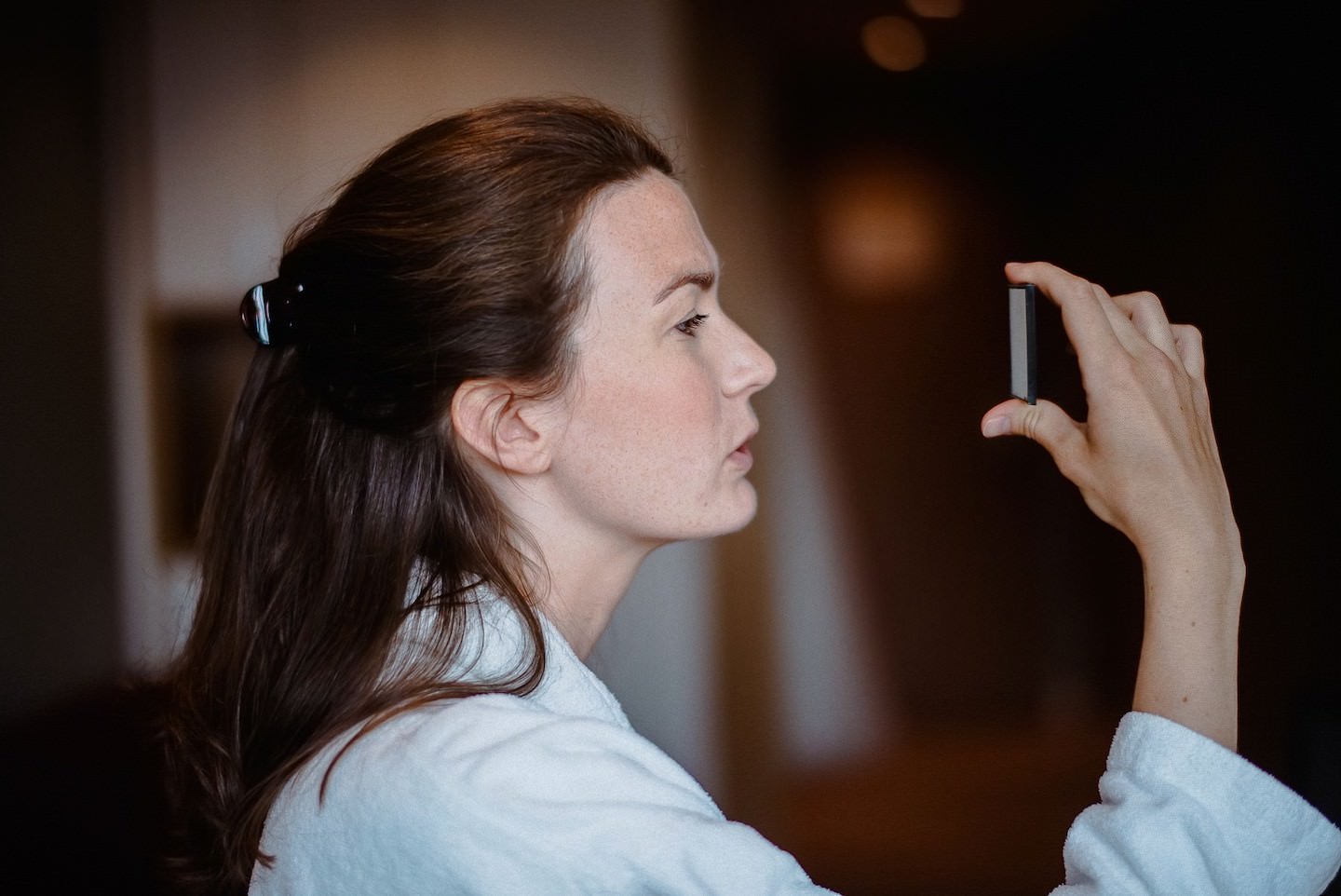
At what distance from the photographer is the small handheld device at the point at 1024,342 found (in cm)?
86

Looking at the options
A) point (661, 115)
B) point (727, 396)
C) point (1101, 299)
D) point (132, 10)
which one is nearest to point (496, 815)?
point (727, 396)

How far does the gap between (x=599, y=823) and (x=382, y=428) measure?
0.37m

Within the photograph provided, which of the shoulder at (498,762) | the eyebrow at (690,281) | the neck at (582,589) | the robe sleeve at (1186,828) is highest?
the eyebrow at (690,281)

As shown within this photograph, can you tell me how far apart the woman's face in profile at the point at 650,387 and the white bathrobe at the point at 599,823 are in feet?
0.63

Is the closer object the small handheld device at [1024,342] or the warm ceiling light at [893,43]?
the small handheld device at [1024,342]

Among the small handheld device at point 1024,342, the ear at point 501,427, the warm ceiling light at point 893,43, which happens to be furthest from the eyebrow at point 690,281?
the warm ceiling light at point 893,43

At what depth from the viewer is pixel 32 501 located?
1.33 m

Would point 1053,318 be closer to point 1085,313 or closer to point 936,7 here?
point 936,7

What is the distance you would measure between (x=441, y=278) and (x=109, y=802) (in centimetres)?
93

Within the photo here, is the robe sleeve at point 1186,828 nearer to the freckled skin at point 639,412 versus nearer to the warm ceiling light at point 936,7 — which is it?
the freckled skin at point 639,412

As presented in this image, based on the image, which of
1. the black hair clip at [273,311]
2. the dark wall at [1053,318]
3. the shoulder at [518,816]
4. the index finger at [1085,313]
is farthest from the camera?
the dark wall at [1053,318]

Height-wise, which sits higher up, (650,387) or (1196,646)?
(650,387)

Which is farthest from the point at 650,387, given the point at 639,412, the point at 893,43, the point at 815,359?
the point at 893,43

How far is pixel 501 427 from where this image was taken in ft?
2.93
